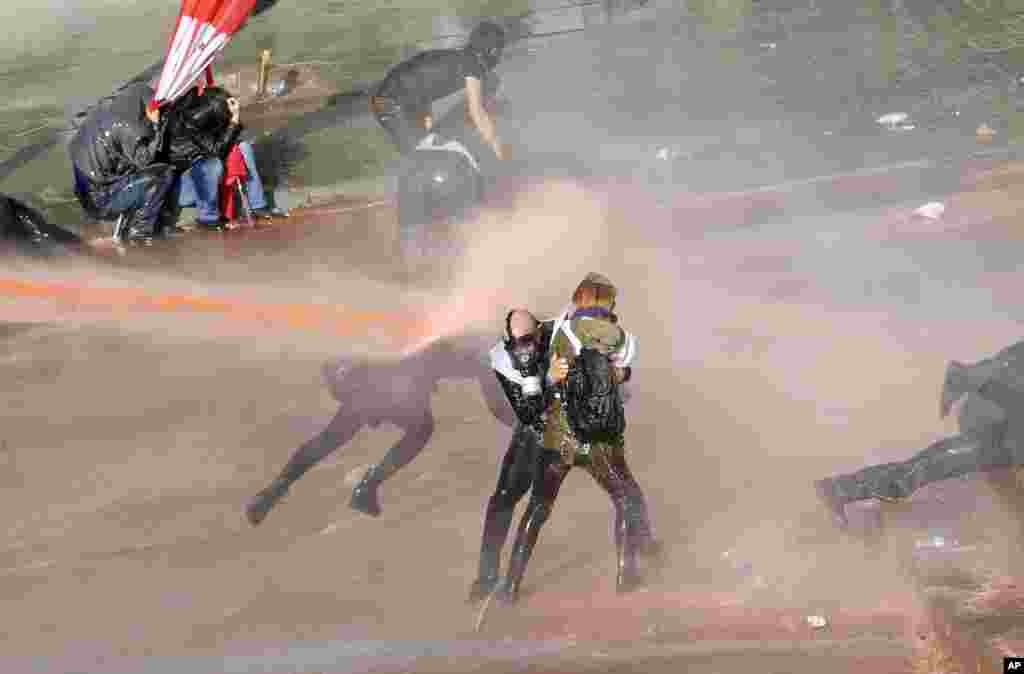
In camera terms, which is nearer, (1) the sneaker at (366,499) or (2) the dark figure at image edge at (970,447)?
(2) the dark figure at image edge at (970,447)

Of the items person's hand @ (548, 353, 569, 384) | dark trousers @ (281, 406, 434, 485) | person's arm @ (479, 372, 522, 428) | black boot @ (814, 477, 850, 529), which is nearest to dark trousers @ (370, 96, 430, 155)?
person's arm @ (479, 372, 522, 428)

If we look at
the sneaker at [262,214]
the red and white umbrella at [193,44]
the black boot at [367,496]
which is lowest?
the sneaker at [262,214]

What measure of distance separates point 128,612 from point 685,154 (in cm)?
820

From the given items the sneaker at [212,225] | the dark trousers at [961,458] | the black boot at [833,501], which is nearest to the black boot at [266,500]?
the black boot at [833,501]

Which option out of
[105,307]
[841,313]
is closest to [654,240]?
[841,313]

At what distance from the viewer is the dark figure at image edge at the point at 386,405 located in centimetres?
809

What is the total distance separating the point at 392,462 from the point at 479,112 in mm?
4126

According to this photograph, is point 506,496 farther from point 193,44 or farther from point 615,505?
point 193,44

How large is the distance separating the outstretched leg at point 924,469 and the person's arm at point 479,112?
5.34 metres

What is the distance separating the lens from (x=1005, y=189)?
38.2 feet

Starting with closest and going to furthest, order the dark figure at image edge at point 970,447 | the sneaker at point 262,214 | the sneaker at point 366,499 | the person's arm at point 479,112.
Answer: the dark figure at image edge at point 970,447 → the sneaker at point 366,499 → the person's arm at point 479,112 → the sneaker at point 262,214

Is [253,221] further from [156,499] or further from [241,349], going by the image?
[156,499]

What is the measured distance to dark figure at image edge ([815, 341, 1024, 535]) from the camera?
695 cm

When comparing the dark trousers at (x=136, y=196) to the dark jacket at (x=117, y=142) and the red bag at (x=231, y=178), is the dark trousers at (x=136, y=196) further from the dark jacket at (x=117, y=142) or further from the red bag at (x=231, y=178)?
the red bag at (x=231, y=178)
